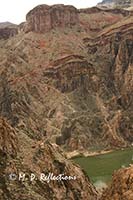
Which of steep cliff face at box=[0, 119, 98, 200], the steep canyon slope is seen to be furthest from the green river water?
steep cliff face at box=[0, 119, 98, 200]

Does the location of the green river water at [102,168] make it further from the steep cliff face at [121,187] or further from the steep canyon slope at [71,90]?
the steep cliff face at [121,187]

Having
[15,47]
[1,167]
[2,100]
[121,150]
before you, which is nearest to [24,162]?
[1,167]

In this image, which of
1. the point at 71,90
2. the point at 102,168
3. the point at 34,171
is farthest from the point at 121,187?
the point at 71,90

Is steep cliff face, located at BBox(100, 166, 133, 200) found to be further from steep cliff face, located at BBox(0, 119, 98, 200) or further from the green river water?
the green river water

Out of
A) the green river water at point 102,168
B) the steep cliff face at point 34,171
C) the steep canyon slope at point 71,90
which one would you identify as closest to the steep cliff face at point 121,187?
the steep cliff face at point 34,171

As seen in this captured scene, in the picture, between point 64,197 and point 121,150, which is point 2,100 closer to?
point 121,150

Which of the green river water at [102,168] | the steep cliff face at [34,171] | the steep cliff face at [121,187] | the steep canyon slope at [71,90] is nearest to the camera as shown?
the steep cliff face at [121,187]
